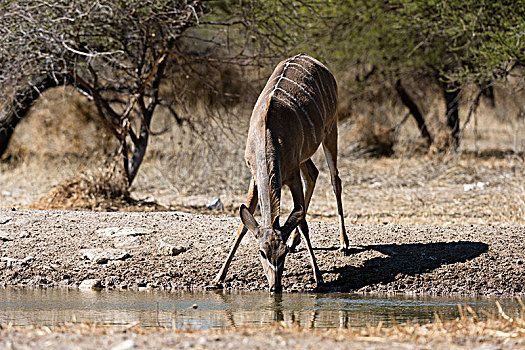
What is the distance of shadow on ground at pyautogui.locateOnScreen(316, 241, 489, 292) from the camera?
7.50m

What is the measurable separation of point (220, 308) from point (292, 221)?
1016 millimetres

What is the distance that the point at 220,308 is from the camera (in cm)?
637

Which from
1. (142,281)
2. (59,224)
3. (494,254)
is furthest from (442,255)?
(59,224)

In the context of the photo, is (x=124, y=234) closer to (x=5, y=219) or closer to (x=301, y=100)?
(x=5, y=219)

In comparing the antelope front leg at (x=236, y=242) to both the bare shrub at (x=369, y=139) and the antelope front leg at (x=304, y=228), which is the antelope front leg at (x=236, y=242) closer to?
the antelope front leg at (x=304, y=228)

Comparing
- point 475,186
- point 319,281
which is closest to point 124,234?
point 319,281

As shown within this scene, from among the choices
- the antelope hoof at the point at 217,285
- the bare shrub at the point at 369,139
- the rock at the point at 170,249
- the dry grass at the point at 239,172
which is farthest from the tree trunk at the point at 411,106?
the antelope hoof at the point at 217,285

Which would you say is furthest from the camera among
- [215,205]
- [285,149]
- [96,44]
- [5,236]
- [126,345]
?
[215,205]

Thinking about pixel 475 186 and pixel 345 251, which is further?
pixel 475 186

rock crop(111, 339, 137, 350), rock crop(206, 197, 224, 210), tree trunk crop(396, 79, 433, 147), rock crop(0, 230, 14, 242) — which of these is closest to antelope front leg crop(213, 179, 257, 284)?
rock crop(0, 230, 14, 242)

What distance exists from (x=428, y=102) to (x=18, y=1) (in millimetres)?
14870

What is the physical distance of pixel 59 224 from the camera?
881cm

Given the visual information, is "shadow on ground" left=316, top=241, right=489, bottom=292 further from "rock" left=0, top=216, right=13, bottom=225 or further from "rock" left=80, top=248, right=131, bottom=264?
"rock" left=0, top=216, right=13, bottom=225

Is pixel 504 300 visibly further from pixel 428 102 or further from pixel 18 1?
pixel 428 102
